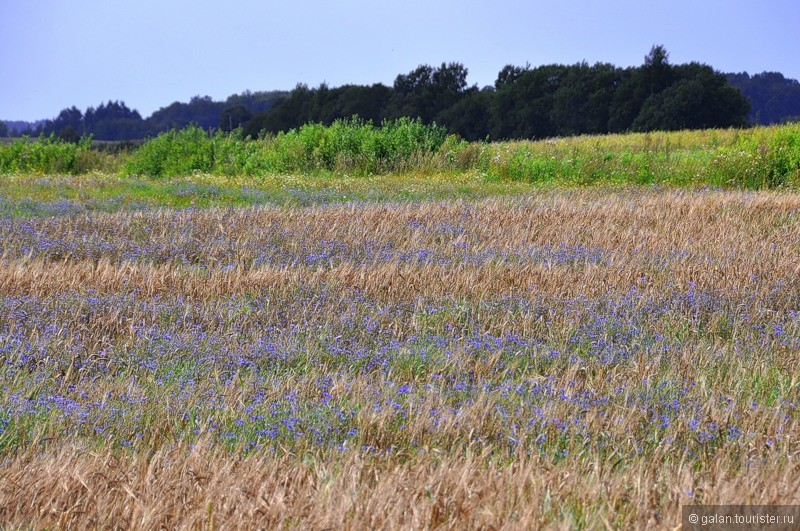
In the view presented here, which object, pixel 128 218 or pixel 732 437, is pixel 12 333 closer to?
pixel 732 437

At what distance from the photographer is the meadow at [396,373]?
8.55ft

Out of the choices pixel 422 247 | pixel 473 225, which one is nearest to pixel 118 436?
pixel 422 247

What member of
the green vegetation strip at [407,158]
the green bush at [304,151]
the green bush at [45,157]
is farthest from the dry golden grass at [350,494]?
the green bush at [45,157]

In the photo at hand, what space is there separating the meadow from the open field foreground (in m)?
0.02

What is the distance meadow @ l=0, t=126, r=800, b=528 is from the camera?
103 inches

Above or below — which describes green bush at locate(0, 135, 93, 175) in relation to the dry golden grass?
above

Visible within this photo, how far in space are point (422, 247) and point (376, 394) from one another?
4587mm

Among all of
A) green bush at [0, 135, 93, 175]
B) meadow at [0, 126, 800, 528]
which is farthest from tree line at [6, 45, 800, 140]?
meadow at [0, 126, 800, 528]

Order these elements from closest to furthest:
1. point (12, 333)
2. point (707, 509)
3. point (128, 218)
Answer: point (707, 509)
point (12, 333)
point (128, 218)

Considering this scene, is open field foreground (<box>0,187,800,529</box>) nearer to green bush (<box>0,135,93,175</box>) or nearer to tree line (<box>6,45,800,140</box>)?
green bush (<box>0,135,93,175</box>)

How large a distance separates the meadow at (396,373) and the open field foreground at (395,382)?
2 cm

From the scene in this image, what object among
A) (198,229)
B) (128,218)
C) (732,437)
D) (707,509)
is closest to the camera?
(707,509)

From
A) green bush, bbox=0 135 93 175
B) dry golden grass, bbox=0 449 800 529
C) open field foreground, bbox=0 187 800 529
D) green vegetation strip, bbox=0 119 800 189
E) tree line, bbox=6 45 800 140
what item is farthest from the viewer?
tree line, bbox=6 45 800 140

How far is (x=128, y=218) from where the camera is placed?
1010 centimetres
